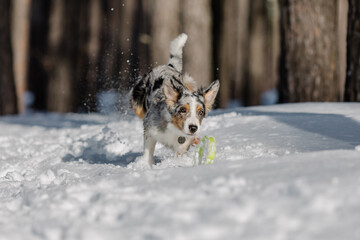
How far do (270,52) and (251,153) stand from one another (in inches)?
553

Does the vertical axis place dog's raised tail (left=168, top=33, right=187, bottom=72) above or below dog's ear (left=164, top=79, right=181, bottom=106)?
above

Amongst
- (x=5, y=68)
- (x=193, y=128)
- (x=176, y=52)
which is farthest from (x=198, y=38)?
(x=193, y=128)

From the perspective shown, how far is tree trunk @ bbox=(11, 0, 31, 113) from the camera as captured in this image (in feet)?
59.0

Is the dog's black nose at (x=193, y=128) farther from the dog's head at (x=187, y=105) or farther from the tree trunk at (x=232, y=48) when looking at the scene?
the tree trunk at (x=232, y=48)

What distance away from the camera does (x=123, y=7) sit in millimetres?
18797

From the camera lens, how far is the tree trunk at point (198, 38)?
15.5 metres

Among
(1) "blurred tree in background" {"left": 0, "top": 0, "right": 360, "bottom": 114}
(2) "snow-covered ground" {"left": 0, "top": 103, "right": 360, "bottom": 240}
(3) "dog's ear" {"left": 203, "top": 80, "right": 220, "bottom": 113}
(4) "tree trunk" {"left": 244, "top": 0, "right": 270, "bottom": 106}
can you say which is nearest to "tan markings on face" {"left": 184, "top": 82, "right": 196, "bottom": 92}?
(3) "dog's ear" {"left": 203, "top": 80, "right": 220, "bottom": 113}

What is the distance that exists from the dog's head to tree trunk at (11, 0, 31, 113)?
12.2 m

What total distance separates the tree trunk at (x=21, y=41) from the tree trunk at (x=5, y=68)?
2968 millimetres

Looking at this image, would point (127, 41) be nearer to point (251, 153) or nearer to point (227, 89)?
point (227, 89)

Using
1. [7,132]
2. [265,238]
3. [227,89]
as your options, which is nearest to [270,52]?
[227,89]

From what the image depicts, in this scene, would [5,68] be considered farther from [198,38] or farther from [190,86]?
A: [190,86]

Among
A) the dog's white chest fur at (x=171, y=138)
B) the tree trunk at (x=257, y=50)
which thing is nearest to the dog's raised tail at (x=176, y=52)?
the dog's white chest fur at (x=171, y=138)

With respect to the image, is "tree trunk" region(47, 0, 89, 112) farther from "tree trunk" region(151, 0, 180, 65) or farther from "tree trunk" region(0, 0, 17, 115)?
"tree trunk" region(151, 0, 180, 65)
